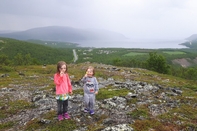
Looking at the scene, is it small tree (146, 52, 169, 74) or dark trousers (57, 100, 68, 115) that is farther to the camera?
small tree (146, 52, 169, 74)

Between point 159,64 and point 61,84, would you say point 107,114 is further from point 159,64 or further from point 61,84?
point 159,64

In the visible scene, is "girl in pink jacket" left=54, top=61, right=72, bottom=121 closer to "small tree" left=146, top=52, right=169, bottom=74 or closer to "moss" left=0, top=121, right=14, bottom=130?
"moss" left=0, top=121, right=14, bottom=130

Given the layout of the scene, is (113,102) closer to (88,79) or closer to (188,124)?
(88,79)

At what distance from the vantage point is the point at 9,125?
12.5 metres

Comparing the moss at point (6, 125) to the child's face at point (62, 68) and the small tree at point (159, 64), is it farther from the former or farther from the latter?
the small tree at point (159, 64)

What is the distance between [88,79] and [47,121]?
4.15m

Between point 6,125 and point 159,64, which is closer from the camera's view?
point 6,125

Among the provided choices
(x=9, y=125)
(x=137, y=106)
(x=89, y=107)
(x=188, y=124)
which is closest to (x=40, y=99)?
(x=9, y=125)

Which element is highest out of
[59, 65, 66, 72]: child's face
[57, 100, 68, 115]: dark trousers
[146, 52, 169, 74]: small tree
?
[59, 65, 66, 72]: child's face

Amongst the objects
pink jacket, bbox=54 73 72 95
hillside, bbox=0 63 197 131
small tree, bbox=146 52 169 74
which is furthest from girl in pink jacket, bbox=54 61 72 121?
small tree, bbox=146 52 169 74

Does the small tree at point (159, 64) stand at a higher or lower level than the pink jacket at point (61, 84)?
lower

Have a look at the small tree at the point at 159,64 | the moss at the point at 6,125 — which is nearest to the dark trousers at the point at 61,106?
the moss at the point at 6,125

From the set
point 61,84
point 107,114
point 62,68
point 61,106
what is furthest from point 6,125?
point 107,114

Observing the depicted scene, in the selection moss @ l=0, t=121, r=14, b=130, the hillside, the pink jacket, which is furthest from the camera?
moss @ l=0, t=121, r=14, b=130
